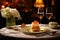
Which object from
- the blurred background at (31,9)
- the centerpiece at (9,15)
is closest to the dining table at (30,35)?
the centerpiece at (9,15)

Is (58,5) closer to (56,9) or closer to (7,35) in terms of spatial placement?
(56,9)

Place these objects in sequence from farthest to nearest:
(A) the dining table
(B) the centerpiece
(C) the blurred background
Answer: (C) the blurred background, (B) the centerpiece, (A) the dining table

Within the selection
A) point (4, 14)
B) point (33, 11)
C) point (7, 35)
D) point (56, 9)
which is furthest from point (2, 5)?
point (7, 35)

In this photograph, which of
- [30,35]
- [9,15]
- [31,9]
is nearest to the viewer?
[30,35]

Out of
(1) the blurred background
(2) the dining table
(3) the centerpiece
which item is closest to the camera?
(2) the dining table

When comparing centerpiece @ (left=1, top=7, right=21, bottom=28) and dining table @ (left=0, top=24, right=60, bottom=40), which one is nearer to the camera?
dining table @ (left=0, top=24, right=60, bottom=40)

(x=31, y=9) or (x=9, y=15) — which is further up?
(x=9, y=15)

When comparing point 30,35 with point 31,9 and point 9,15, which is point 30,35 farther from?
point 31,9

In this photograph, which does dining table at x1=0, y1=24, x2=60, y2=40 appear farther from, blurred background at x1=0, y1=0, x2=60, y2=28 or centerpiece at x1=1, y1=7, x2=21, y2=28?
blurred background at x1=0, y1=0, x2=60, y2=28

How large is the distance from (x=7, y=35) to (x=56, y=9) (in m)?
4.28

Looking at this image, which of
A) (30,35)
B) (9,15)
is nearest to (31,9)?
(9,15)

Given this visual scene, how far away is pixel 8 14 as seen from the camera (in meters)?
2.54

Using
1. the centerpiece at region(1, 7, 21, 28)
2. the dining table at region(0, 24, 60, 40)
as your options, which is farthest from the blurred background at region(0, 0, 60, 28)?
the dining table at region(0, 24, 60, 40)

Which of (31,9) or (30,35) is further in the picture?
(31,9)
